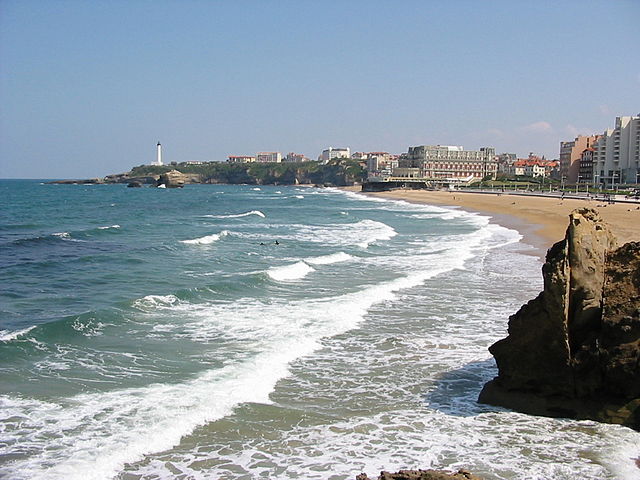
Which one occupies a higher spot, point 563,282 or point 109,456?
point 563,282

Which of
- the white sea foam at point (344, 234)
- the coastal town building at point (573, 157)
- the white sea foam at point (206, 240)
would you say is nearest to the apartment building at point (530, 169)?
the coastal town building at point (573, 157)

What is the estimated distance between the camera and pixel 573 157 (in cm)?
14400

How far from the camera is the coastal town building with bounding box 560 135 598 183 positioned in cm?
14300

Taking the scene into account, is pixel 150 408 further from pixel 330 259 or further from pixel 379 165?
pixel 379 165

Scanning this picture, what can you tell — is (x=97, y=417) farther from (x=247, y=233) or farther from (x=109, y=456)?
(x=247, y=233)

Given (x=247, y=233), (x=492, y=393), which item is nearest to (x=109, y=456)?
(x=492, y=393)

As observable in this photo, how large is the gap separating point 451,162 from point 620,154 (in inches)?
2039

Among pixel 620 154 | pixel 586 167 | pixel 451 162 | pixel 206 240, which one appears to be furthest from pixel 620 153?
pixel 206 240

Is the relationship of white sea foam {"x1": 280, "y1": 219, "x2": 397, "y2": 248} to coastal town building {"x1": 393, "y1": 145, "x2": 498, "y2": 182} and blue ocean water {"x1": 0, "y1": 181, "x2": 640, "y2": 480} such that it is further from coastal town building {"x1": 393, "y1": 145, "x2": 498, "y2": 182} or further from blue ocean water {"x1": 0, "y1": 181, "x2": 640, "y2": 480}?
coastal town building {"x1": 393, "y1": 145, "x2": 498, "y2": 182}

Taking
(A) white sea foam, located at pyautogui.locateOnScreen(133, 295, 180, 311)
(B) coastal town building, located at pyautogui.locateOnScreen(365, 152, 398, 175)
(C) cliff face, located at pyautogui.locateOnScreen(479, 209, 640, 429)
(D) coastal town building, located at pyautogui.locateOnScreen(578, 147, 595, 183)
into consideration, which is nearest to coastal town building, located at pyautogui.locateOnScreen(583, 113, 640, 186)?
(D) coastal town building, located at pyautogui.locateOnScreen(578, 147, 595, 183)

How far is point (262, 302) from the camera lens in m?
16.5

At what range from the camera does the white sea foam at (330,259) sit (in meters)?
24.2

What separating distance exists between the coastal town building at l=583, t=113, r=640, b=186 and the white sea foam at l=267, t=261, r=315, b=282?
106 m

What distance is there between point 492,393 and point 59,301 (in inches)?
468
